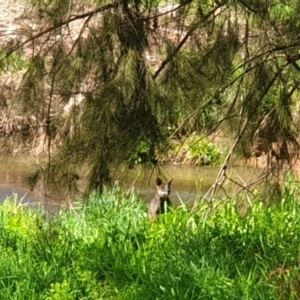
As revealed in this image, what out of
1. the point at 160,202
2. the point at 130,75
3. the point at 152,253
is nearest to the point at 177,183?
the point at 160,202

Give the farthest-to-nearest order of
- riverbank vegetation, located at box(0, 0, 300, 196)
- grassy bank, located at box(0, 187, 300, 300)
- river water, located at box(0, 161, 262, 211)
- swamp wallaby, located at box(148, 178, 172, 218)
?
1. river water, located at box(0, 161, 262, 211)
2. swamp wallaby, located at box(148, 178, 172, 218)
3. riverbank vegetation, located at box(0, 0, 300, 196)
4. grassy bank, located at box(0, 187, 300, 300)

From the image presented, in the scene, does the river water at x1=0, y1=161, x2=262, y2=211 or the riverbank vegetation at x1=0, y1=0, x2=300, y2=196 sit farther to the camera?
the river water at x1=0, y1=161, x2=262, y2=211

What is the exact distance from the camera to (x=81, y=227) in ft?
15.1

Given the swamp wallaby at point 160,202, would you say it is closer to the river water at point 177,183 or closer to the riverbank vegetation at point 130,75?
the river water at point 177,183

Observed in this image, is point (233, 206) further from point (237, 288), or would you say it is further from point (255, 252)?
point (237, 288)

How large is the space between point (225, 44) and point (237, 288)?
1355 millimetres

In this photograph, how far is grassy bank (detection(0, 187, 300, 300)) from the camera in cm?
352

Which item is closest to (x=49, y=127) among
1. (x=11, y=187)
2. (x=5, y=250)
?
(x=5, y=250)

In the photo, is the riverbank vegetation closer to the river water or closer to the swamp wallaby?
the swamp wallaby

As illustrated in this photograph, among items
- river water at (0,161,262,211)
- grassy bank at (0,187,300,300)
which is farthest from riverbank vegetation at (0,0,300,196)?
river water at (0,161,262,211)

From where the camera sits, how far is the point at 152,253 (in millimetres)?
4039

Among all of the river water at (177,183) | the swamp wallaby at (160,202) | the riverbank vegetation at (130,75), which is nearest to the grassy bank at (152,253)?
the swamp wallaby at (160,202)

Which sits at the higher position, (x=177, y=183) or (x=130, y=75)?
(x=130, y=75)

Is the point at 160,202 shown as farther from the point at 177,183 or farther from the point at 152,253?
the point at 177,183
